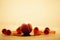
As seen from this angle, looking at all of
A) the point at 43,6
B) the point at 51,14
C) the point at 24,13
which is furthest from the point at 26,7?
the point at 51,14

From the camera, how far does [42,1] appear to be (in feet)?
7.55

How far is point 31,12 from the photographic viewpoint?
2.31 m

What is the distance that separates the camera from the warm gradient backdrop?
229cm

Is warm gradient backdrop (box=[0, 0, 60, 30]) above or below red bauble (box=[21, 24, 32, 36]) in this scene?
above

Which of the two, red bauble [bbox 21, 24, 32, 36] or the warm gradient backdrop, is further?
the warm gradient backdrop

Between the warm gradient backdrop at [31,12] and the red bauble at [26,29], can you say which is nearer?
→ the red bauble at [26,29]

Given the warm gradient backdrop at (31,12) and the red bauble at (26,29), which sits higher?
the warm gradient backdrop at (31,12)

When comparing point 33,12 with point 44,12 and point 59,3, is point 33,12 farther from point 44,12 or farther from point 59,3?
point 59,3

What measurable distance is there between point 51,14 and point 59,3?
0.24 meters

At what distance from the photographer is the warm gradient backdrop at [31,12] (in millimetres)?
2291

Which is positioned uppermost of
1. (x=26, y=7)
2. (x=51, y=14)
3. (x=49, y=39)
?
(x=26, y=7)

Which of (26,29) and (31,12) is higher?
(31,12)

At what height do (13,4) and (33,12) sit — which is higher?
(13,4)

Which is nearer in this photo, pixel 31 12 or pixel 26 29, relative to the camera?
pixel 26 29
